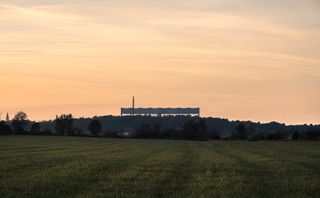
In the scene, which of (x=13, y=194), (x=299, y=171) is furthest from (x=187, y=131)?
(x=13, y=194)

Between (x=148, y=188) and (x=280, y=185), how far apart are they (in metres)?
5.09

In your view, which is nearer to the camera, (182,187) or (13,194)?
(13,194)

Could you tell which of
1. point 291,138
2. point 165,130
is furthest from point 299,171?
point 165,130

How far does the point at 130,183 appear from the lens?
2250cm

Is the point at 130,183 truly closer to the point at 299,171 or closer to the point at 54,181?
the point at 54,181

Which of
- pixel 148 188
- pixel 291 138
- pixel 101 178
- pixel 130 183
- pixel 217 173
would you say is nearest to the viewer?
pixel 148 188

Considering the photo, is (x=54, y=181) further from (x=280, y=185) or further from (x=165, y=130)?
(x=165, y=130)

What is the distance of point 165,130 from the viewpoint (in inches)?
7362

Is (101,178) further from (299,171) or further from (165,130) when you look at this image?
(165,130)

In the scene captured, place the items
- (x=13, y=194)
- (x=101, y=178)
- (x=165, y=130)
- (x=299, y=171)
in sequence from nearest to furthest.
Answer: (x=13, y=194) → (x=101, y=178) → (x=299, y=171) → (x=165, y=130)

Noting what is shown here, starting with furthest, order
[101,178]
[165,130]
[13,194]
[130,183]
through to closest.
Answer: [165,130] < [101,178] < [130,183] < [13,194]

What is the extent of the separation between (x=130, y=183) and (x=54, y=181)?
2.70m

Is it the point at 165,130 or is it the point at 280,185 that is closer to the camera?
the point at 280,185

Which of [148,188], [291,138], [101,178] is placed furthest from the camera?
[291,138]
